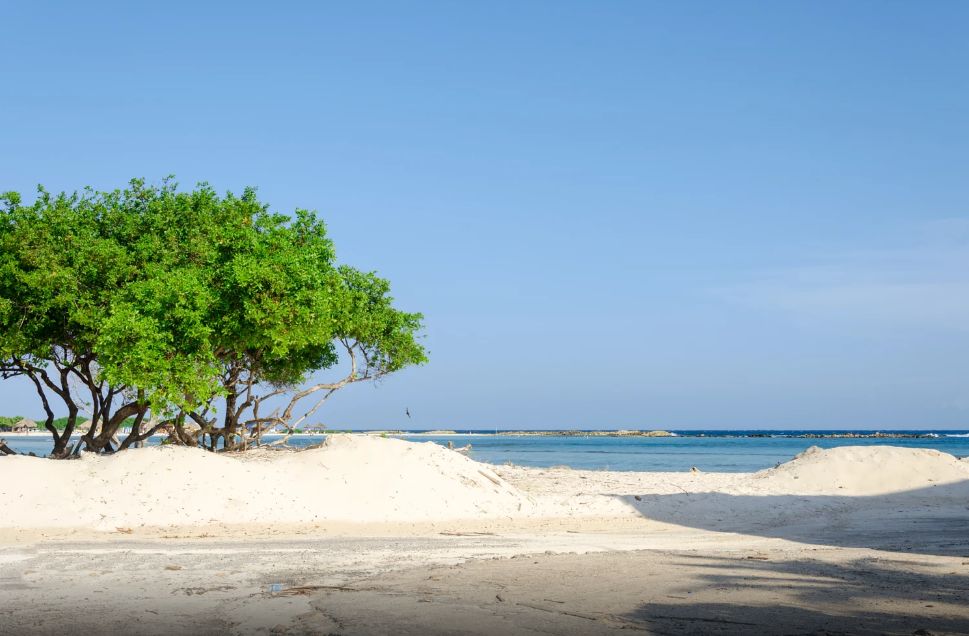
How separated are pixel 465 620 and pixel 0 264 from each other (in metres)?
20.2

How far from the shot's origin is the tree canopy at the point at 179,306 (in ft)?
70.8

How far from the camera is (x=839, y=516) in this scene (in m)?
20.4

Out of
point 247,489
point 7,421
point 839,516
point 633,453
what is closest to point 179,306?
point 247,489

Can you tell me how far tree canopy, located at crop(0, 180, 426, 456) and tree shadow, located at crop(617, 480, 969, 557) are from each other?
947 cm

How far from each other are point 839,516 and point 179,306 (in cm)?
1625

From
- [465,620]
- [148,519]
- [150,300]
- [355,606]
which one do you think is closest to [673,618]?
[465,620]

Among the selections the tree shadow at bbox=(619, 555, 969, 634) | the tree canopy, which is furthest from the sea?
the tree shadow at bbox=(619, 555, 969, 634)

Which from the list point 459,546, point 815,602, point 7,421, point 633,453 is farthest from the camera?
point 7,421

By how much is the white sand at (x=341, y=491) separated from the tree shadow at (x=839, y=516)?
0.34 feet

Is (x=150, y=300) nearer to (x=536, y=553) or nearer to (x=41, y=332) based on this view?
(x=41, y=332)

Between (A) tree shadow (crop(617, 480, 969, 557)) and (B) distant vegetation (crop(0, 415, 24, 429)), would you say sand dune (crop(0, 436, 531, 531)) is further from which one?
(B) distant vegetation (crop(0, 415, 24, 429))

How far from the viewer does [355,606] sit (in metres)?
8.98

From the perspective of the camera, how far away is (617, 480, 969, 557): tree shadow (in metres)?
16.0

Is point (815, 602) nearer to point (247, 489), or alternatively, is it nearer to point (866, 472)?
point (247, 489)
